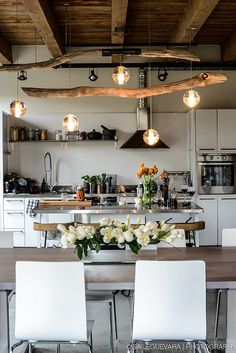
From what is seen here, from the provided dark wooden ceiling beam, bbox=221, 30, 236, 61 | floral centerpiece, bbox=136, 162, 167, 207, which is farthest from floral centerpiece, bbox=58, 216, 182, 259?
dark wooden ceiling beam, bbox=221, 30, 236, 61

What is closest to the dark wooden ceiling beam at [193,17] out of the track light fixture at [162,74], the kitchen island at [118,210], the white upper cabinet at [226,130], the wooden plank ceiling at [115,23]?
the wooden plank ceiling at [115,23]

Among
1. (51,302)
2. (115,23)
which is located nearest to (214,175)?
(115,23)

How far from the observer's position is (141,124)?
796cm

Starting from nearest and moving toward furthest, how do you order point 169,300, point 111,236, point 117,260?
point 169,300
point 111,236
point 117,260

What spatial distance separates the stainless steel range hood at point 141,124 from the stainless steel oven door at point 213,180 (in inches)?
31.9

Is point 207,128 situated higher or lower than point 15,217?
higher

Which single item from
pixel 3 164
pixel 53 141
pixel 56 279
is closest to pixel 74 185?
pixel 53 141

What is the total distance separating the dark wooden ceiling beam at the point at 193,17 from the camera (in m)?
5.11

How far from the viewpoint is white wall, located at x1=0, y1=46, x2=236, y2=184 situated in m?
8.06

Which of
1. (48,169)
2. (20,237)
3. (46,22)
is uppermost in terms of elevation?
(46,22)

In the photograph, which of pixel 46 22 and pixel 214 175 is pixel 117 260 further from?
pixel 214 175

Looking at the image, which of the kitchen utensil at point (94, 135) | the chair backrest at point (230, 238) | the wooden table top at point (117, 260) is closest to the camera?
the wooden table top at point (117, 260)

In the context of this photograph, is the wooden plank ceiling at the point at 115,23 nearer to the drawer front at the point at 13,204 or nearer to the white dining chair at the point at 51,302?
the drawer front at the point at 13,204

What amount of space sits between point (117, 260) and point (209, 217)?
477cm
